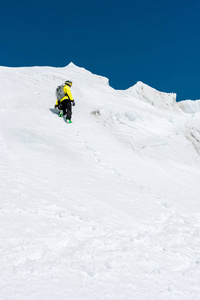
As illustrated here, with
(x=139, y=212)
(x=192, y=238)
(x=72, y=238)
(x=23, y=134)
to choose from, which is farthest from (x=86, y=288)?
(x=23, y=134)

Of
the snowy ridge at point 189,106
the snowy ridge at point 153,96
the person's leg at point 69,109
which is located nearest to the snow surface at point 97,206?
the person's leg at point 69,109

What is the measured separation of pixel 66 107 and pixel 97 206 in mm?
9096

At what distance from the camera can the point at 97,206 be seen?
22.2 feet

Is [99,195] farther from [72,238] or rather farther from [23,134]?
[23,134]

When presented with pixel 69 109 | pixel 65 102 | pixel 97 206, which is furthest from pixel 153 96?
pixel 97 206

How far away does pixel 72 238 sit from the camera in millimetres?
5055

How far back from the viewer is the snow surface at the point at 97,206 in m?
3.94

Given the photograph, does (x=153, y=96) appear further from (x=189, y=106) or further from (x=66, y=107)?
(x=66, y=107)

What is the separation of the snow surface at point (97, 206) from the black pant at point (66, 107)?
48 cm

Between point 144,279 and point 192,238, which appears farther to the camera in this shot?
point 192,238

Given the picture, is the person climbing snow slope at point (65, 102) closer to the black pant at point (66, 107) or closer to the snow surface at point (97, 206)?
the black pant at point (66, 107)

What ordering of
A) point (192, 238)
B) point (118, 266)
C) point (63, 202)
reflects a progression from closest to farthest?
point (118, 266) → point (192, 238) → point (63, 202)

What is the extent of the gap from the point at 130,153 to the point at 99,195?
17.8 feet

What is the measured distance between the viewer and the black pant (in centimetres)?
1481
